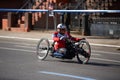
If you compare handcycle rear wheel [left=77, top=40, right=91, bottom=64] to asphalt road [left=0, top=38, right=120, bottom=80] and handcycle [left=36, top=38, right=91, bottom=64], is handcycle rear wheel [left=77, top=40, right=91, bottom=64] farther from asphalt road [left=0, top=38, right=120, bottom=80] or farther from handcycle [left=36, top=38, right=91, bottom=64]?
asphalt road [left=0, top=38, right=120, bottom=80]

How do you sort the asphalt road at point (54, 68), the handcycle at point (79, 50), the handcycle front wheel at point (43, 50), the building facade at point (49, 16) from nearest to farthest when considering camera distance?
1. the asphalt road at point (54, 68)
2. the handcycle at point (79, 50)
3. the handcycle front wheel at point (43, 50)
4. the building facade at point (49, 16)

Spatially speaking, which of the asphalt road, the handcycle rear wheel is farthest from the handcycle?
the asphalt road

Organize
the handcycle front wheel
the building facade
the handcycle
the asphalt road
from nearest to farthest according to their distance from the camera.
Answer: the asphalt road
the handcycle
the handcycle front wheel
the building facade

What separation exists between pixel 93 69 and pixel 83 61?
138 cm

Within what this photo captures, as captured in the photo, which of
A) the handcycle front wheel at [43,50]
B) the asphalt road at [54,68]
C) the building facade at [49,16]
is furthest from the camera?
the building facade at [49,16]

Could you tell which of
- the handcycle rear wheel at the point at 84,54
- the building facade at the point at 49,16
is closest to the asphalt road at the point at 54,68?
the handcycle rear wheel at the point at 84,54

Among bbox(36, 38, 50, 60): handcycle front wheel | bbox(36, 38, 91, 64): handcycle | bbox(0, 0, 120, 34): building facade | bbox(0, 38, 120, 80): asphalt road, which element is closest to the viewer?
bbox(0, 38, 120, 80): asphalt road

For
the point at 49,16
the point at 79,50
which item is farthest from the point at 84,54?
the point at 49,16

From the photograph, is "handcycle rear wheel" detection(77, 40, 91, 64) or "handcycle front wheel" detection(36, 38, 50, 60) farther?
"handcycle front wheel" detection(36, 38, 50, 60)

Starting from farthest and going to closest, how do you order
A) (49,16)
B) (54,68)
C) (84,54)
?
(49,16) < (84,54) < (54,68)

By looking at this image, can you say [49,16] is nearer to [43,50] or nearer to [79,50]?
[43,50]

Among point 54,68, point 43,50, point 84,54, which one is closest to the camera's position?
point 54,68

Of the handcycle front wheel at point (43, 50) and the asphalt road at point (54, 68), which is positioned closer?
the asphalt road at point (54, 68)

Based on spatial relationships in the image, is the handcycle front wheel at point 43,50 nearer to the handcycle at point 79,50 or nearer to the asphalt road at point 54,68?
the asphalt road at point 54,68
